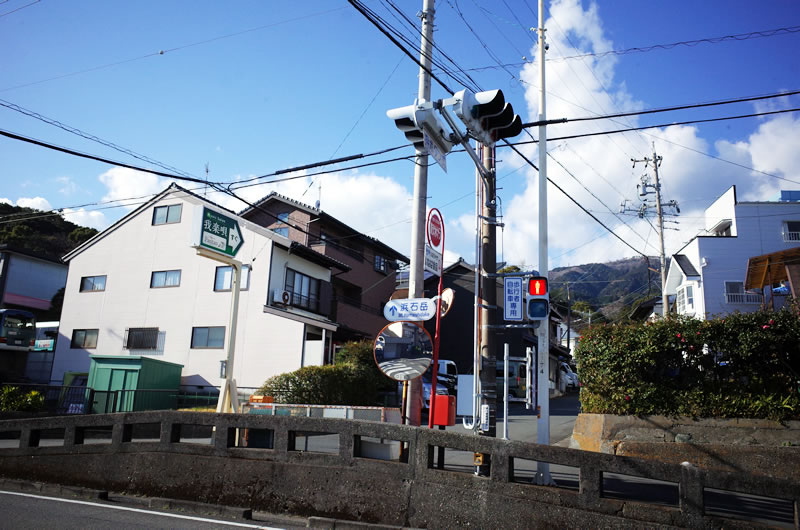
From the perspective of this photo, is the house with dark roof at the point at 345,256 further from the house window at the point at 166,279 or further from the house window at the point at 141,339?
the house window at the point at 141,339

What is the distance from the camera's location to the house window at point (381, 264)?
38.4 metres

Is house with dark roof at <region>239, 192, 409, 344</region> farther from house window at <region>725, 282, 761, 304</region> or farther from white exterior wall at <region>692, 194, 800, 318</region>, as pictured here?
house window at <region>725, 282, 761, 304</region>

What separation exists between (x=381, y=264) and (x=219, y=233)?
91.9 ft

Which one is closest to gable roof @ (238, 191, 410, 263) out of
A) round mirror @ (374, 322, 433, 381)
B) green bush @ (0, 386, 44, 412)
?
green bush @ (0, 386, 44, 412)

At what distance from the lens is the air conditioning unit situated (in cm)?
2661

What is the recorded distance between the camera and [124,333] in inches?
1164

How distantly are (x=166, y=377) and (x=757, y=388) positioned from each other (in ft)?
75.8

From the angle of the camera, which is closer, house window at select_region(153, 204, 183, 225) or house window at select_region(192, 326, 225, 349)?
house window at select_region(192, 326, 225, 349)

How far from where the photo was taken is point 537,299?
349 inches

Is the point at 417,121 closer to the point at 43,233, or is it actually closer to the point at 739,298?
the point at 739,298

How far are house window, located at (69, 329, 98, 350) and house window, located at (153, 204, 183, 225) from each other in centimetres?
724

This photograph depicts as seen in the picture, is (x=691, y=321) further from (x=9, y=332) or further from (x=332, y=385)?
(x=9, y=332)

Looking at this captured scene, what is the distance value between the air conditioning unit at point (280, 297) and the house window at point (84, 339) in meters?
11.9

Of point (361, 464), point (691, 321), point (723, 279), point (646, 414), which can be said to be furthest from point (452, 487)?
point (723, 279)
